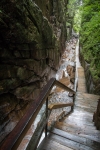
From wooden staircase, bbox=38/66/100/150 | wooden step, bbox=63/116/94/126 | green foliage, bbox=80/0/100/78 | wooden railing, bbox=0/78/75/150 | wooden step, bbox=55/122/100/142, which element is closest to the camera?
wooden railing, bbox=0/78/75/150

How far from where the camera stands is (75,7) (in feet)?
64.4

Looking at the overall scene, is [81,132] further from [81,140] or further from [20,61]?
[20,61]

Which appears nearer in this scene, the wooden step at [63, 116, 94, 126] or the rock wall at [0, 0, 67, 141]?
the wooden step at [63, 116, 94, 126]

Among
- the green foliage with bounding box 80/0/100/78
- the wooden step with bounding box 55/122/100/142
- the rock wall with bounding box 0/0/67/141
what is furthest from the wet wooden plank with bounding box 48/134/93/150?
the rock wall with bounding box 0/0/67/141

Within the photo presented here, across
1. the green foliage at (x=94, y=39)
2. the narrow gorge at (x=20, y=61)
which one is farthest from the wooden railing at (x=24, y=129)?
the green foliage at (x=94, y=39)

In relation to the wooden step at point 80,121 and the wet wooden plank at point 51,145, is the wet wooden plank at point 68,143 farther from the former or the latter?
the wooden step at point 80,121

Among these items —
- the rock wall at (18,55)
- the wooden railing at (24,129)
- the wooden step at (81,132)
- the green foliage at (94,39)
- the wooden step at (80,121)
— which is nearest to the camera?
the wooden railing at (24,129)

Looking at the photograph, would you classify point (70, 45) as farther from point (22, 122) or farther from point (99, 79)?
point (22, 122)

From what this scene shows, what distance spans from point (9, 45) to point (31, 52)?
4.22 ft

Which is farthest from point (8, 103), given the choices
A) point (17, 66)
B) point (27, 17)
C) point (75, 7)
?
point (75, 7)

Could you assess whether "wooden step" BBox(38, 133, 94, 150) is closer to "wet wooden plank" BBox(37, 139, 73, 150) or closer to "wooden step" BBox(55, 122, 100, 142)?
"wet wooden plank" BBox(37, 139, 73, 150)

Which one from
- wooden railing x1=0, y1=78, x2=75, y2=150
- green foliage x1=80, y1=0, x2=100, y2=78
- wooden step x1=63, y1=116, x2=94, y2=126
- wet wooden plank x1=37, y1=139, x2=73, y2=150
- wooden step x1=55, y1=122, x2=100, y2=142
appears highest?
green foliage x1=80, y1=0, x2=100, y2=78

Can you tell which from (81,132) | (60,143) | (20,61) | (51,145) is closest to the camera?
(51,145)

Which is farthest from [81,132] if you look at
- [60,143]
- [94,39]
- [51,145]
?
[94,39]
